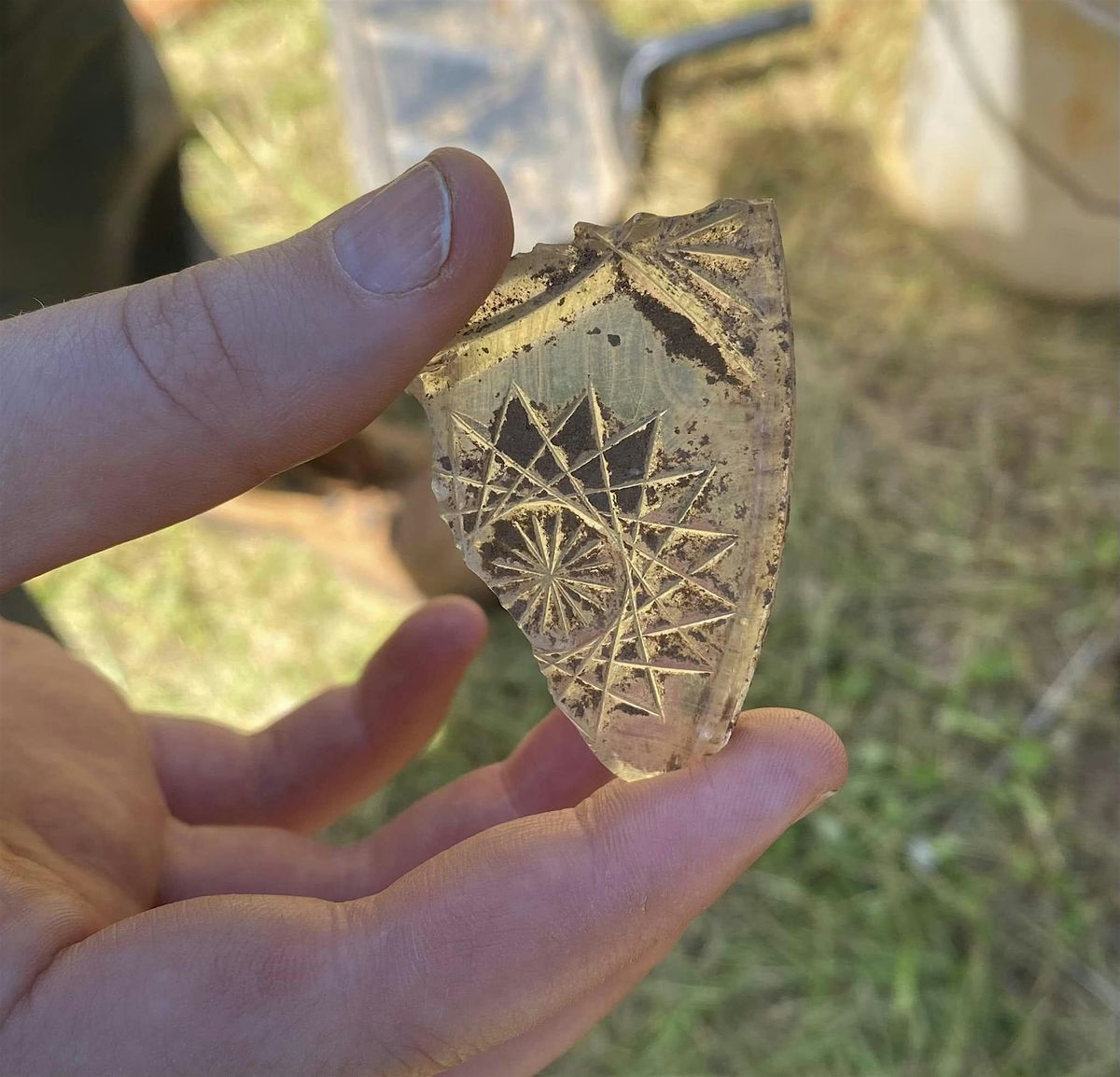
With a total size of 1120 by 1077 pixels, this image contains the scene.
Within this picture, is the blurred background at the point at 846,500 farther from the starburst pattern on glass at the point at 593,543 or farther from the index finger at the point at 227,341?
the index finger at the point at 227,341

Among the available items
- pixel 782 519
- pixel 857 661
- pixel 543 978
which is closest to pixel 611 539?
pixel 782 519

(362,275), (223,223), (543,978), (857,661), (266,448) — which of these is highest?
(362,275)

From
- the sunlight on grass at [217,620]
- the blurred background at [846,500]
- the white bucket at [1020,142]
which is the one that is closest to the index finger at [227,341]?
the blurred background at [846,500]

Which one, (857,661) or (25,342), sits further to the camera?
(857,661)

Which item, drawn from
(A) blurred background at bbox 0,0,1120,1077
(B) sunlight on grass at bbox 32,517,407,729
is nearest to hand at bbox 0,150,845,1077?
(A) blurred background at bbox 0,0,1120,1077

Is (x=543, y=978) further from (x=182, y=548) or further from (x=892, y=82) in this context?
(x=892, y=82)

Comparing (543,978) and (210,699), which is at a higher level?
(543,978)

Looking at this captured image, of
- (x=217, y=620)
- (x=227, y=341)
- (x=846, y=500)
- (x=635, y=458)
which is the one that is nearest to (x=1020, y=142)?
(x=846, y=500)

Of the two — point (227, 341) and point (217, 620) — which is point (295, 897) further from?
point (217, 620)
